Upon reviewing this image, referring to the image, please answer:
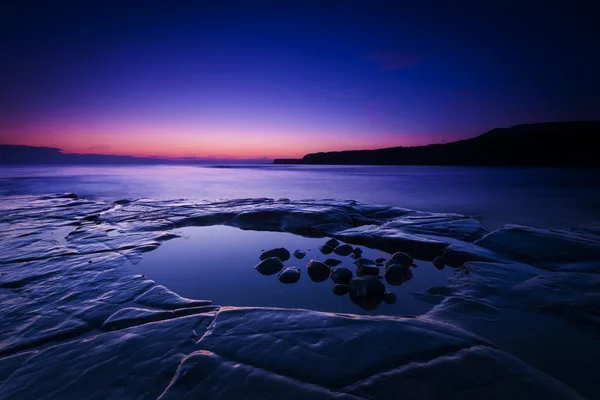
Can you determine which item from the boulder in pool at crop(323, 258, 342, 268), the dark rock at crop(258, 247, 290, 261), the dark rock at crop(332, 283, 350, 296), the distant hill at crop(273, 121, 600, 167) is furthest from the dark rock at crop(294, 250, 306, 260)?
the distant hill at crop(273, 121, 600, 167)

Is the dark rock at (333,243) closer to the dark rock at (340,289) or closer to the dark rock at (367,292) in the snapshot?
the dark rock at (340,289)

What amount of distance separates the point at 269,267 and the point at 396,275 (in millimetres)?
1623

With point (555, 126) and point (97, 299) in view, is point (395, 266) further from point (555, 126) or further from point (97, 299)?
point (555, 126)

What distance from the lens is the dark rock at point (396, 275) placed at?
10.4 ft

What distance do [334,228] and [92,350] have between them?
4492mm

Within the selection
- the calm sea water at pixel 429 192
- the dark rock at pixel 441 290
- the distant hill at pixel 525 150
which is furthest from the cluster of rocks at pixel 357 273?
the distant hill at pixel 525 150

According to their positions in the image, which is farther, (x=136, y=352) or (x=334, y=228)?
(x=334, y=228)

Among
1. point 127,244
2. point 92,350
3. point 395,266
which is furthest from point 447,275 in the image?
point 127,244

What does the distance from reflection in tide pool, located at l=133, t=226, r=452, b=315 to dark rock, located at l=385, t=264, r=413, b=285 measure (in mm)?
67

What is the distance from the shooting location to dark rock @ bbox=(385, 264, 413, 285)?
3156mm

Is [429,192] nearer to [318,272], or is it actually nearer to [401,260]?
[401,260]

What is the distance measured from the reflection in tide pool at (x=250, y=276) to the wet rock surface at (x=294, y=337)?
23 cm

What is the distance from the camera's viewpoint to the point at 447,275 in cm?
331

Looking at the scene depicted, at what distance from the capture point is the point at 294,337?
1.90 metres
